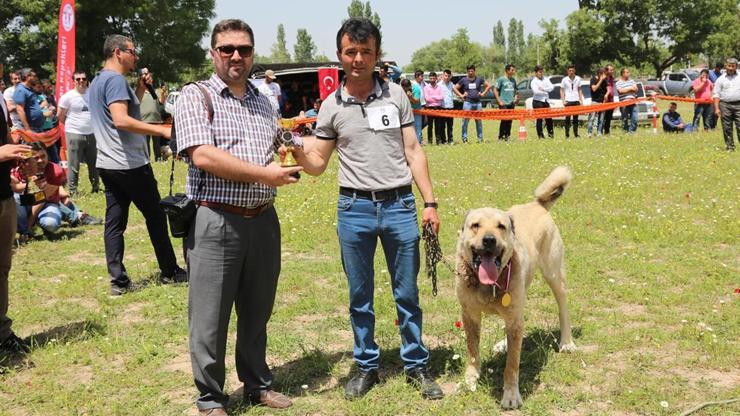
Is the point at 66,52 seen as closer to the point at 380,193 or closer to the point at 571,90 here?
the point at 571,90

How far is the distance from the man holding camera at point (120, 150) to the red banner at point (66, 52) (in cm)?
994

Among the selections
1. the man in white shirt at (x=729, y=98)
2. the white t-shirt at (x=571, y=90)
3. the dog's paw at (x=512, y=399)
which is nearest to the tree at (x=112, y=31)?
the white t-shirt at (x=571, y=90)

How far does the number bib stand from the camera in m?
3.60

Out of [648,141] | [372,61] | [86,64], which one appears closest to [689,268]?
[372,61]

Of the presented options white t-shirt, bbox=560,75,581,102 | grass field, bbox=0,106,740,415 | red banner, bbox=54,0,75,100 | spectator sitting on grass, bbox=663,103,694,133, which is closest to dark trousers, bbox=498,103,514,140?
white t-shirt, bbox=560,75,581,102

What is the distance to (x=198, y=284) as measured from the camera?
335 centimetres

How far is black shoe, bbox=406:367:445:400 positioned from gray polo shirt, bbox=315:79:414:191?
125 centimetres

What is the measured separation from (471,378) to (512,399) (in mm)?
322

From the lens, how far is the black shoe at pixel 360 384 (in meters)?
3.80

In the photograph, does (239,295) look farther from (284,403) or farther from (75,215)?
(75,215)

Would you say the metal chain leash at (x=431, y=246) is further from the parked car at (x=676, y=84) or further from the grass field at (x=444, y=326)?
the parked car at (x=676, y=84)

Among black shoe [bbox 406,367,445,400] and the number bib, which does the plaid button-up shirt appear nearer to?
the number bib

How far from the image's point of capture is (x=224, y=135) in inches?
127

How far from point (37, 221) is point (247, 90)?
6361 mm
